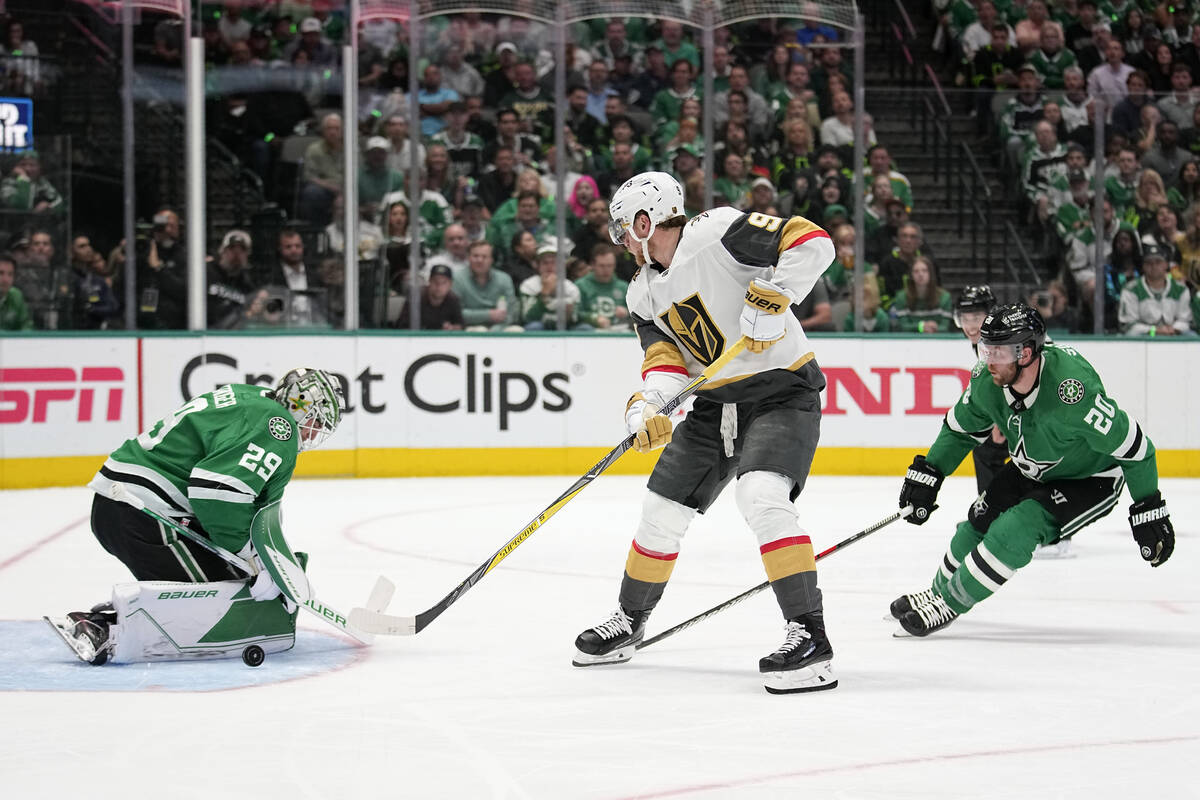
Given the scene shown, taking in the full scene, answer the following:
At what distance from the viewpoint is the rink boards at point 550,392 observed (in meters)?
8.70

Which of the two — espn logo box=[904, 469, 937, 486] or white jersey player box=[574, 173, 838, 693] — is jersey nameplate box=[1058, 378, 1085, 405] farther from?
white jersey player box=[574, 173, 838, 693]

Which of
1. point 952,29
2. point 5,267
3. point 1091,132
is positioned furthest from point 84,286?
point 952,29

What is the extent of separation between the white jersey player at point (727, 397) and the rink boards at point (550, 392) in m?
5.04

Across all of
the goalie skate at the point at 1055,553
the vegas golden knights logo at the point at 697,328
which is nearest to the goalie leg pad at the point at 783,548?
the vegas golden knights logo at the point at 697,328

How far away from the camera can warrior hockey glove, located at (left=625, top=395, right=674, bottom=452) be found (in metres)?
3.59

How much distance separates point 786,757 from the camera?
2.84m

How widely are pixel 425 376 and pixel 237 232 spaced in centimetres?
143

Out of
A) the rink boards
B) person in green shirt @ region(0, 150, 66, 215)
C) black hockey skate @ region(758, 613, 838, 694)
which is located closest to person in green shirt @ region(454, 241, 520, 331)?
the rink boards

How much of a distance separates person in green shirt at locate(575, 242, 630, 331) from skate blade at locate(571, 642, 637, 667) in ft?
17.7

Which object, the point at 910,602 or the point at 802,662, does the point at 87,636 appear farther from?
the point at 910,602

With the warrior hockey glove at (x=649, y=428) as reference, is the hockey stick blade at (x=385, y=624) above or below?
→ below

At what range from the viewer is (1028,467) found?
13.3 feet

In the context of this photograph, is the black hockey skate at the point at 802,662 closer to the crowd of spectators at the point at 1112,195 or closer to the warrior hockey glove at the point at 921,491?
the warrior hockey glove at the point at 921,491

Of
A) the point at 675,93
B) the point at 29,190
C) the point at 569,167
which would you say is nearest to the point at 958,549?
the point at 569,167
